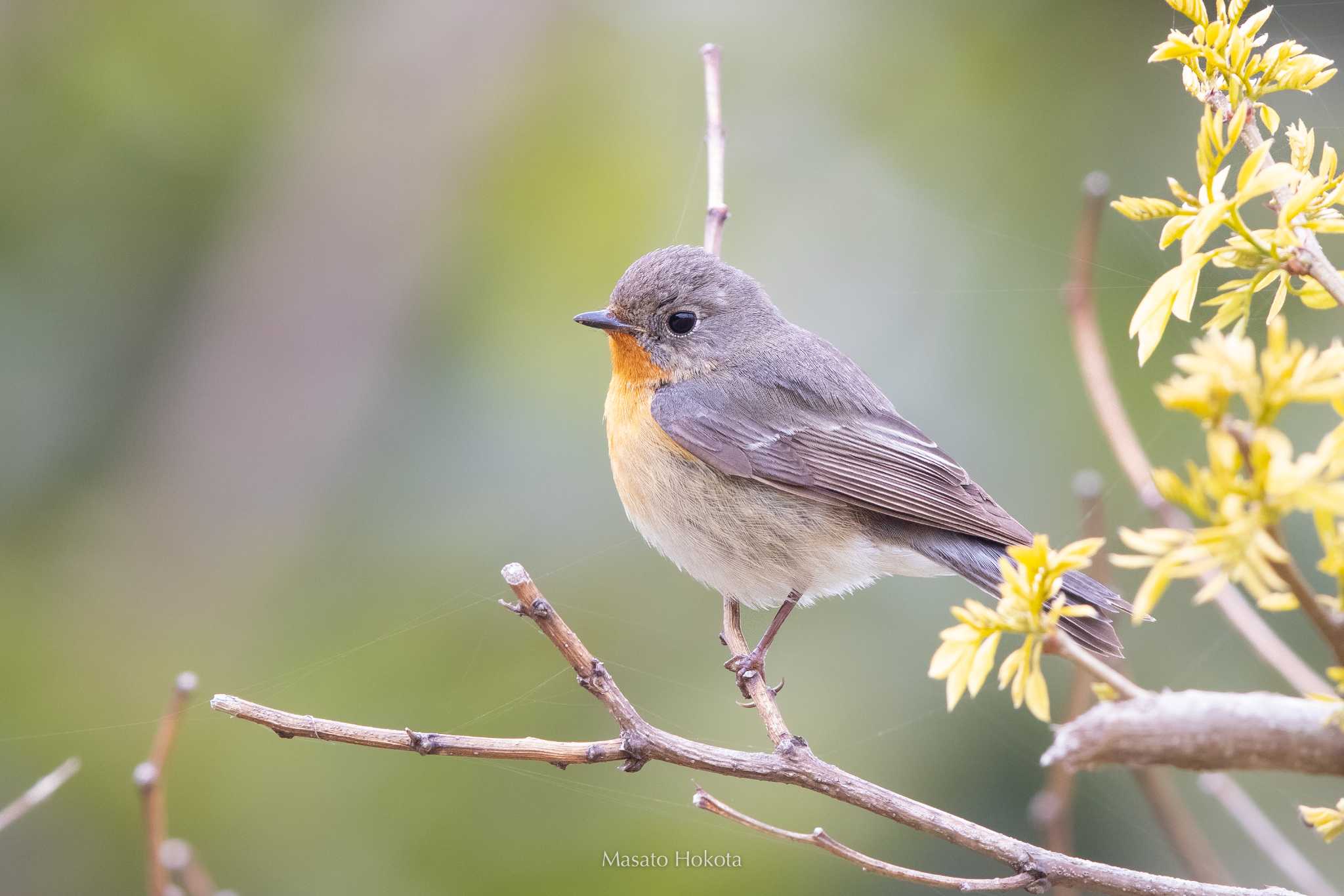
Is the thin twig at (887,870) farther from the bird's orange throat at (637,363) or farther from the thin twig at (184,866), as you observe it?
the bird's orange throat at (637,363)

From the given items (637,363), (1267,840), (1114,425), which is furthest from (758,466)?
(1267,840)

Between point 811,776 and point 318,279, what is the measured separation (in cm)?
367

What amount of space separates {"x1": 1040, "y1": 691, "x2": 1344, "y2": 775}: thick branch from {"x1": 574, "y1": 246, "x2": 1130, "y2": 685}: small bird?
2.06 metres

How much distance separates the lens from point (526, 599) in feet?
6.01

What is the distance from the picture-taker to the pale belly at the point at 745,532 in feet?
10.3

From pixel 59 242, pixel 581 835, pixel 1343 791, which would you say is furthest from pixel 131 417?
pixel 1343 791

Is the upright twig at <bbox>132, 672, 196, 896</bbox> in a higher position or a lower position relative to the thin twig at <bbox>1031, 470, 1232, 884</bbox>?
lower

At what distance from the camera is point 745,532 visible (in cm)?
315

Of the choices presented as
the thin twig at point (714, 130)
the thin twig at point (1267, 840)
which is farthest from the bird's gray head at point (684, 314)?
the thin twig at point (1267, 840)

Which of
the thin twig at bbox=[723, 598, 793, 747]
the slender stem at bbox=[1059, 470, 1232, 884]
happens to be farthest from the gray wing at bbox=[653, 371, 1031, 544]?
the thin twig at bbox=[723, 598, 793, 747]

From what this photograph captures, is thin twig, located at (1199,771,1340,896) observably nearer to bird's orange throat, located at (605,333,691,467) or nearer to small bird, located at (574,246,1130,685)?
small bird, located at (574,246,1130,685)

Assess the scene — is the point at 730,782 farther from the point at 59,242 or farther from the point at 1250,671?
the point at 59,242

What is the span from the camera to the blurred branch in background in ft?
14.0

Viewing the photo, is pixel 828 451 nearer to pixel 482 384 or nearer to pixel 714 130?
pixel 714 130
